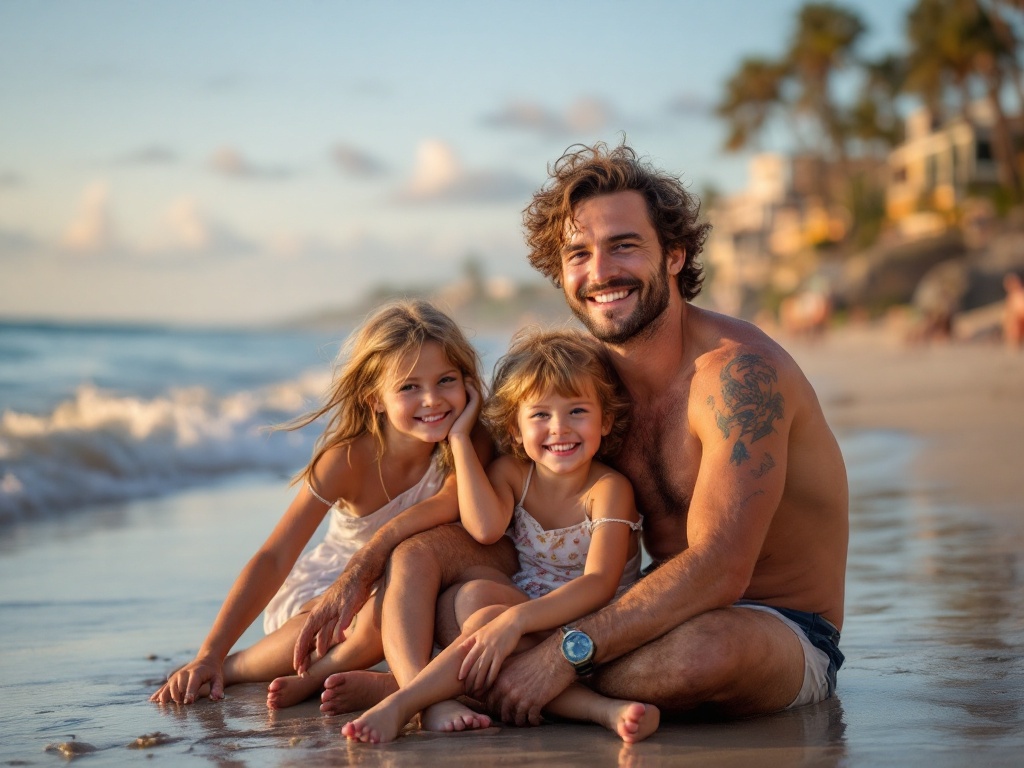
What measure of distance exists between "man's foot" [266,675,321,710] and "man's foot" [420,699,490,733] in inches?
25.1

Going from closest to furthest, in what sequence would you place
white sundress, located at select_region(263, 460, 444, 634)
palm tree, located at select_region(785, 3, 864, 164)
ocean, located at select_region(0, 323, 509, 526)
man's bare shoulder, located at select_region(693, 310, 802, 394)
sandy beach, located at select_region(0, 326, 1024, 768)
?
sandy beach, located at select_region(0, 326, 1024, 768) → man's bare shoulder, located at select_region(693, 310, 802, 394) → white sundress, located at select_region(263, 460, 444, 634) → ocean, located at select_region(0, 323, 509, 526) → palm tree, located at select_region(785, 3, 864, 164)

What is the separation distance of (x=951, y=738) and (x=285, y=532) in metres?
2.37

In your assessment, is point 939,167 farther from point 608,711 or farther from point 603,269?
point 608,711

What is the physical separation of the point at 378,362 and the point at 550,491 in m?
0.86

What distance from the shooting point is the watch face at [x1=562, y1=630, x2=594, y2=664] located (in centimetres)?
334

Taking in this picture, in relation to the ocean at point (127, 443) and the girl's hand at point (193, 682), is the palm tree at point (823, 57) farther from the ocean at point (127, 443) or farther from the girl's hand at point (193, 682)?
the girl's hand at point (193, 682)

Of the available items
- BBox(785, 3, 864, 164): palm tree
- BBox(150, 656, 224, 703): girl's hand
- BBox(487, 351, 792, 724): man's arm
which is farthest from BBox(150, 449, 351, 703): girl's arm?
BBox(785, 3, 864, 164): palm tree

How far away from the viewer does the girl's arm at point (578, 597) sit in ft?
11.1

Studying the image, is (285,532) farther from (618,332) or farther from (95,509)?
(95,509)

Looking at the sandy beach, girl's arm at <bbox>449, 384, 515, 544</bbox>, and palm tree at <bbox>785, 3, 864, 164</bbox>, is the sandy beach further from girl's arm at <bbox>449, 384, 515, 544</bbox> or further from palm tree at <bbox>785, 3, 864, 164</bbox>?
palm tree at <bbox>785, 3, 864, 164</bbox>

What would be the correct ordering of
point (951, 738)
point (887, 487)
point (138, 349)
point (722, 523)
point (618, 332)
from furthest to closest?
point (138, 349)
point (887, 487)
point (618, 332)
point (722, 523)
point (951, 738)

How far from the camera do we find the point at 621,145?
4340mm

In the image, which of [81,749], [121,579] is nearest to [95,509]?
[121,579]

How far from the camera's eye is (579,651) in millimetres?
3346
